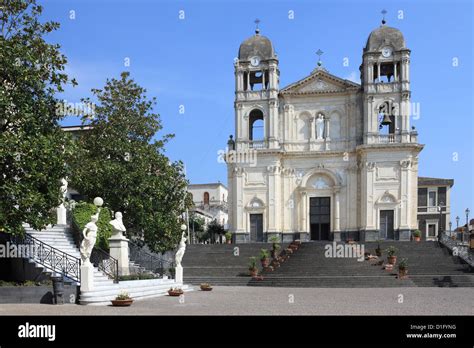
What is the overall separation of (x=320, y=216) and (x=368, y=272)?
1621 cm

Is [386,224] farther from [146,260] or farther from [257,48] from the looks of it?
[146,260]

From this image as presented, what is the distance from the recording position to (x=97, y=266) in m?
23.0

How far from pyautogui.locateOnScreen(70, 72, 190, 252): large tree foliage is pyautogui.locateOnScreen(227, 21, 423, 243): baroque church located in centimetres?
1876

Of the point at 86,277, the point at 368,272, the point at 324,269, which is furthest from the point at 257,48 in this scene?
the point at 86,277

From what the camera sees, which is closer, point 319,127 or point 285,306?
point 285,306

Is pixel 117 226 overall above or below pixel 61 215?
below

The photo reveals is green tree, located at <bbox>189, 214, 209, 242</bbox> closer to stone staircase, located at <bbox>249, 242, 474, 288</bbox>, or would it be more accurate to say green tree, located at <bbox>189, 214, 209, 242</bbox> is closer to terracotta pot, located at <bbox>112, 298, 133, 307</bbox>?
stone staircase, located at <bbox>249, 242, 474, 288</bbox>

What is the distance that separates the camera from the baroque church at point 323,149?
4556 centimetres

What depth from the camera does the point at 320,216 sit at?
48000 millimetres

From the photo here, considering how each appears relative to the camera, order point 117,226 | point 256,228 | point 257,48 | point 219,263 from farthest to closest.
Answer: point 257,48, point 256,228, point 219,263, point 117,226

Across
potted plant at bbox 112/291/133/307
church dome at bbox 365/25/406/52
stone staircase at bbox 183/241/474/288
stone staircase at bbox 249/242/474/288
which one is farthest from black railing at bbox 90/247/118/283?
→ church dome at bbox 365/25/406/52

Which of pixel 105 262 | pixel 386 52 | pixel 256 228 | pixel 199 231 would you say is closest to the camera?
pixel 105 262
